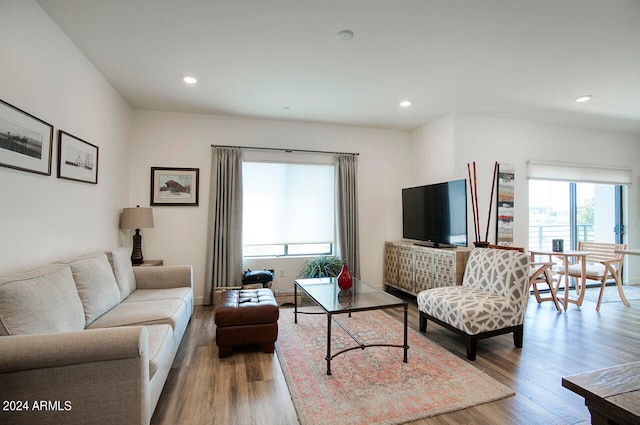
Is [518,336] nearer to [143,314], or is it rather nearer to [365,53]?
[365,53]

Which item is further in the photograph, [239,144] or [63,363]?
[239,144]

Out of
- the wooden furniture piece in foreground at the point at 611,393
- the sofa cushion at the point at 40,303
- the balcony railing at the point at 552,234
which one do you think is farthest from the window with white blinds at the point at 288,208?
the wooden furniture piece in foreground at the point at 611,393

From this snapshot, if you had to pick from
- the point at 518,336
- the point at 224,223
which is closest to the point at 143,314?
the point at 224,223

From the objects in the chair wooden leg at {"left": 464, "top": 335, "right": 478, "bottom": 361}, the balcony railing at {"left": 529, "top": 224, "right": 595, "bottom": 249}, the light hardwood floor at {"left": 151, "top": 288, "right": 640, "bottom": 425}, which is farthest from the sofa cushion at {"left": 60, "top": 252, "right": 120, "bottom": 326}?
the balcony railing at {"left": 529, "top": 224, "right": 595, "bottom": 249}

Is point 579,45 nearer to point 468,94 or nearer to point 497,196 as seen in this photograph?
point 468,94

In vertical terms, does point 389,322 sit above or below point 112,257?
below

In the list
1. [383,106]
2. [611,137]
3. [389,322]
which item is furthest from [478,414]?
[611,137]

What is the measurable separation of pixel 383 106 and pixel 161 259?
3.71m

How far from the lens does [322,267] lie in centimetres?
448

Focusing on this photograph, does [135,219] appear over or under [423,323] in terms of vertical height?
over


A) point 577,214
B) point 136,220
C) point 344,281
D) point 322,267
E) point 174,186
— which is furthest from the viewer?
point 577,214

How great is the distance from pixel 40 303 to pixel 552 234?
268 inches

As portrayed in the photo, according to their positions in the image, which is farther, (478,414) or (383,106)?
(383,106)

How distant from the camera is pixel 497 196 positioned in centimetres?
441
